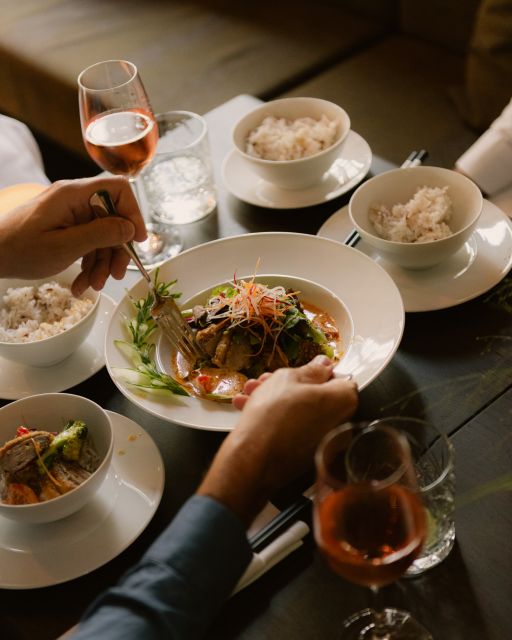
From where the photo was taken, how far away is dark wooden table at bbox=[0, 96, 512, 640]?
35.3 inches

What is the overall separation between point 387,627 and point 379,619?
0.04 ft

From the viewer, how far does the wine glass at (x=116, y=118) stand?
58.4 inches

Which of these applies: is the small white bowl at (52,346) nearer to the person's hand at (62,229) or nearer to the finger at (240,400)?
the person's hand at (62,229)

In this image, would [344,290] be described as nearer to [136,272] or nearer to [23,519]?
[136,272]

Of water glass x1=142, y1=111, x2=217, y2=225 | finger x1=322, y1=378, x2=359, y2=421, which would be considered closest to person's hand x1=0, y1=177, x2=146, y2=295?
water glass x1=142, y1=111, x2=217, y2=225

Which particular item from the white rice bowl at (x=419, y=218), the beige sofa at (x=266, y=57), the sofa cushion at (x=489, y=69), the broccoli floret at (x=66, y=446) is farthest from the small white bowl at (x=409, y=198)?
the sofa cushion at (x=489, y=69)

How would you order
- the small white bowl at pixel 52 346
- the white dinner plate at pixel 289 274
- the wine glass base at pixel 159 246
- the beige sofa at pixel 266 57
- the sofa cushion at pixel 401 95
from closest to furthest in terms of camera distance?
the white dinner plate at pixel 289 274 → the small white bowl at pixel 52 346 → the wine glass base at pixel 159 246 → the sofa cushion at pixel 401 95 → the beige sofa at pixel 266 57

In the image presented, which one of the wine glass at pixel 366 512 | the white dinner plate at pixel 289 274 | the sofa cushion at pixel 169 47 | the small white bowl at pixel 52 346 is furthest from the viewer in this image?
the sofa cushion at pixel 169 47

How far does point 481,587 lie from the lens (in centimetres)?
90

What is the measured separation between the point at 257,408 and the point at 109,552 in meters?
0.30

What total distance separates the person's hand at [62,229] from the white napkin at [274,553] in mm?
643

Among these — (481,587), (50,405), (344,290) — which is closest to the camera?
(481,587)

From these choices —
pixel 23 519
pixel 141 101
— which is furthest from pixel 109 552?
pixel 141 101

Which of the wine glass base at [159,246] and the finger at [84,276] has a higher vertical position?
the finger at [84,276]
